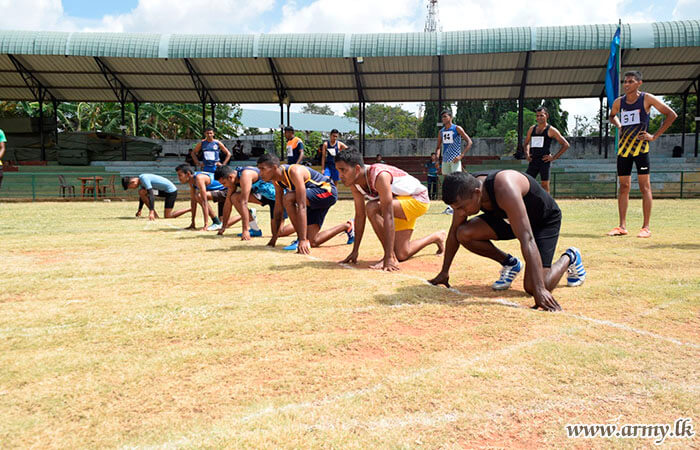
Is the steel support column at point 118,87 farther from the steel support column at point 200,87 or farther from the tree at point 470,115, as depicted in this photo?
the tree at point 470,115

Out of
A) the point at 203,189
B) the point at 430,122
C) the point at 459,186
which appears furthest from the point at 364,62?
the point at 430,122

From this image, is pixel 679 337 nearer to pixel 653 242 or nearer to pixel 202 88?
pixel 653 242

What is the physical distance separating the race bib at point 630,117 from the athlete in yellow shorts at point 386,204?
3.47 m

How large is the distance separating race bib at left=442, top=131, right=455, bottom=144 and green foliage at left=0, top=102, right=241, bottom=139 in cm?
2727

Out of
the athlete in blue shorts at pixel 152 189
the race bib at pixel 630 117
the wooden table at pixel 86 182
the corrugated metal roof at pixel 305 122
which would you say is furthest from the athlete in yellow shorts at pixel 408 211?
the corrugated metal roof at pixel 305 122

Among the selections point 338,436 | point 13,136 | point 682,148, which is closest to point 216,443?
point 338,436

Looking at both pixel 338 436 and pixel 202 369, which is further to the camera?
pixel 202 369

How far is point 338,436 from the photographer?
1841mm

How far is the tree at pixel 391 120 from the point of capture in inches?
2366

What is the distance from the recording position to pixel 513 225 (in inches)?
137

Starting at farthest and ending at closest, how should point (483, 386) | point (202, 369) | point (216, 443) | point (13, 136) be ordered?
point (13, 136) → point (202, 369) → point (483, 386) → point (216, 443)

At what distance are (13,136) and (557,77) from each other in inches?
1078

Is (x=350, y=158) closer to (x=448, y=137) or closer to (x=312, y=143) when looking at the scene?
(x=448, y=137)
